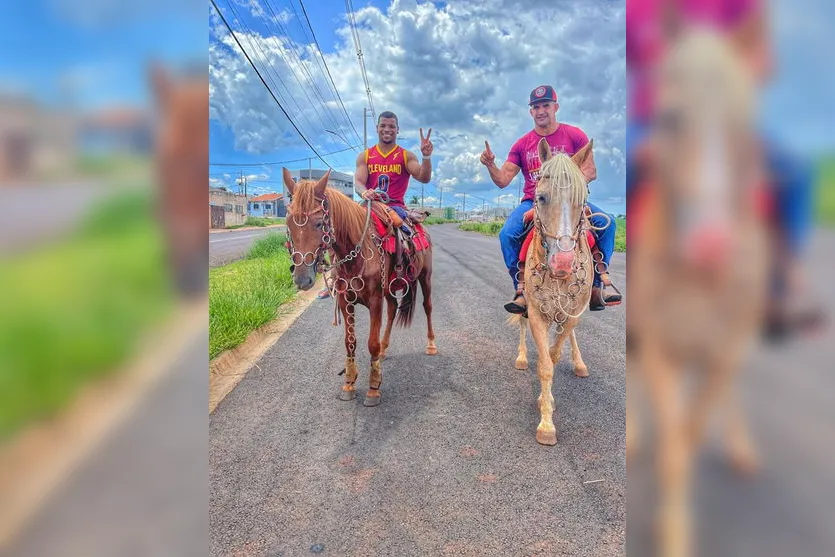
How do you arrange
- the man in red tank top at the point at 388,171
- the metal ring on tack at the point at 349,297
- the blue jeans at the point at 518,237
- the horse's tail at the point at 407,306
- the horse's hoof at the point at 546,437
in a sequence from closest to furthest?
1. the horse's hoof at the point at 546,437
2. the blue jeans at the point at 518,237
3. the metal ring on tack at the point at 349,297
4. the man in red tank top at the point at 388,171
5. the horse's tail at the point at 407,306

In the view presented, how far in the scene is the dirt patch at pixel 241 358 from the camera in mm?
3669

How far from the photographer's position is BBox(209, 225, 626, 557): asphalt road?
2035 millimetres

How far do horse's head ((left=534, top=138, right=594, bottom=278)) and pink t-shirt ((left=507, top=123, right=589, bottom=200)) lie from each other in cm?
40

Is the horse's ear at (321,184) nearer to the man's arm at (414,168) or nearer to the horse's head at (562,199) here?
the man's arm at (414,168)

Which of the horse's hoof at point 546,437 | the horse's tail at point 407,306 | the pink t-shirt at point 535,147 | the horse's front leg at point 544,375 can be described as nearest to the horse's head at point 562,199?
the pink t-shirt at point 535,147

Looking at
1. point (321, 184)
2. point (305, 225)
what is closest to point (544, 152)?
point (321, 184)
